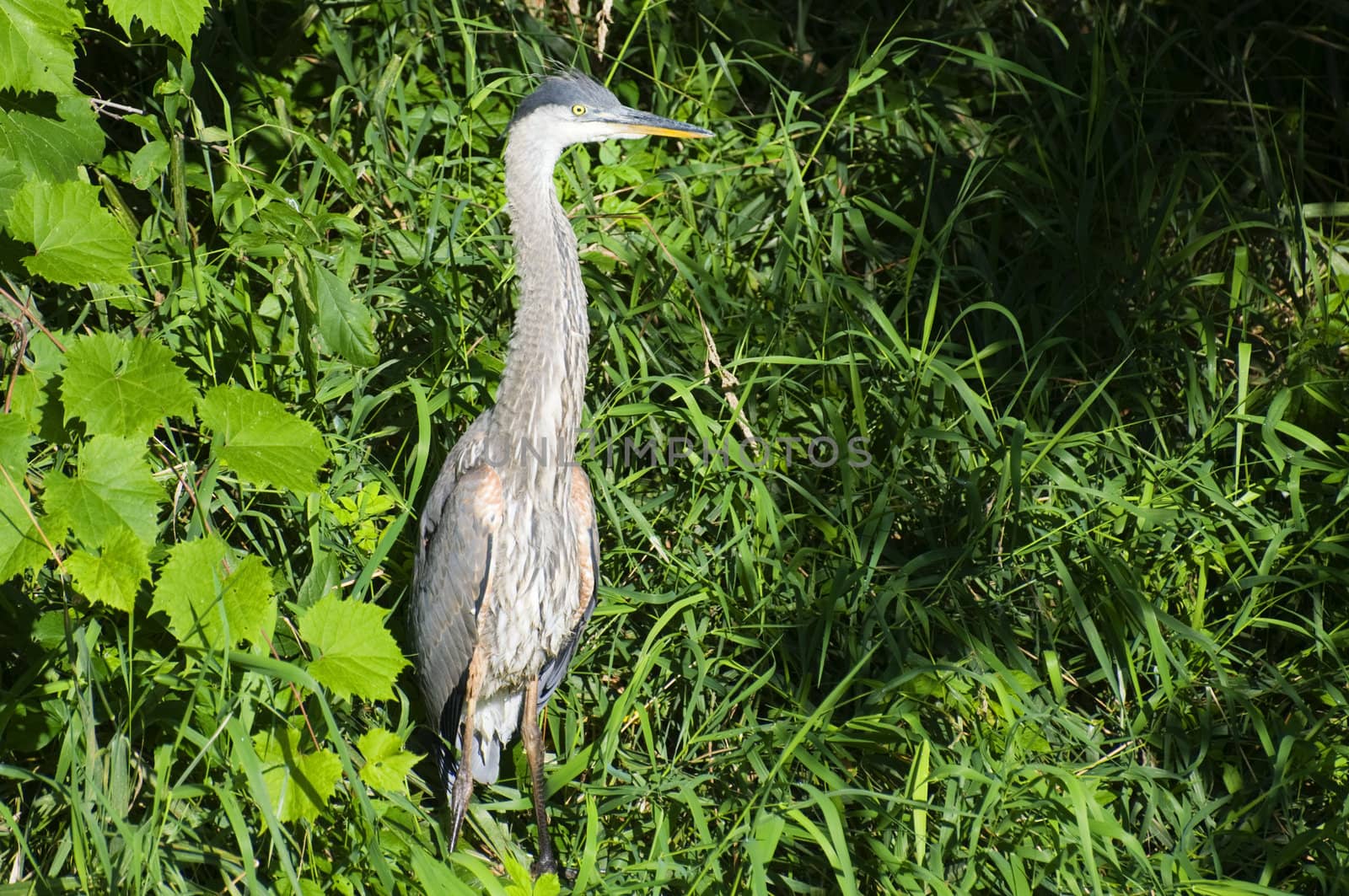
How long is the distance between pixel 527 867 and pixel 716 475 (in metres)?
1.13

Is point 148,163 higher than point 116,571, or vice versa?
point 148,163

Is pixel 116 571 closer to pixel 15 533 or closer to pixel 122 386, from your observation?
pixel 15 533

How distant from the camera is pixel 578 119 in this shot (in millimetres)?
2914

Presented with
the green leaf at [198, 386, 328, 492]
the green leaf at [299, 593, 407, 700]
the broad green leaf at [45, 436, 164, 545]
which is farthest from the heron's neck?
the broad green leaf at [45, 436, 164, 545]

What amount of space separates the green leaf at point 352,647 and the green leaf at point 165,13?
3.77ft

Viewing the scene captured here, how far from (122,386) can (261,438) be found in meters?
0.27

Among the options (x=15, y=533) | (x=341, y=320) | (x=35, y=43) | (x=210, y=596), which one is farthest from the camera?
(x=341, y=320)

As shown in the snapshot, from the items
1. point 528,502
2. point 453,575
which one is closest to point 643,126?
point 528,502

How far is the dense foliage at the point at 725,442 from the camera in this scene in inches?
92.7

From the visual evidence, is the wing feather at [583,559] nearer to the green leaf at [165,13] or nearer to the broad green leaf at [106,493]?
the broad green leaf at [106,493]

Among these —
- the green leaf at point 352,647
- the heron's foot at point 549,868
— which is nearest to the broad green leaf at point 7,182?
the green leaf at point 352,647

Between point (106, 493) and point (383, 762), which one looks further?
point (383, 762)

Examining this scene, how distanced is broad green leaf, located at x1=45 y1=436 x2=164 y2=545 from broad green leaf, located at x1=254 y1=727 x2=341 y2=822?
1.68ft

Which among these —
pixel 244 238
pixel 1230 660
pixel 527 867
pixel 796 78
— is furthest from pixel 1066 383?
pixel 244 238
